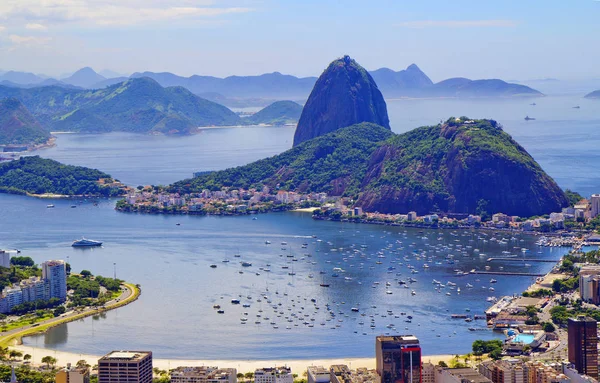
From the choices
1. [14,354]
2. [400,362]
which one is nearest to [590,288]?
[400,362]

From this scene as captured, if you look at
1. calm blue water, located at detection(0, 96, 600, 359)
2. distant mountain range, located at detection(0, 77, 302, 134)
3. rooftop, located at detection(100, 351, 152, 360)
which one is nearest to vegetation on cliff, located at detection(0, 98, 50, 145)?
distant mountain range, located at detection(0, 77, 302, 134)

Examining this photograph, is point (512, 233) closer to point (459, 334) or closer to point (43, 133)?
point (459, 334)

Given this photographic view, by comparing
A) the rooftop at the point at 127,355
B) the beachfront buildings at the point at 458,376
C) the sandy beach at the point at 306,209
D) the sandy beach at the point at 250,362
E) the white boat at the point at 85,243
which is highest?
the sandy beach at the point at 306,209

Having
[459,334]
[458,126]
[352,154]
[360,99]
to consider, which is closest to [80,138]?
[360,99]

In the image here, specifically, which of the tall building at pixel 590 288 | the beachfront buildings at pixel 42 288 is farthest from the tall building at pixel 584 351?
the beachfront buildings at pixel 42 288

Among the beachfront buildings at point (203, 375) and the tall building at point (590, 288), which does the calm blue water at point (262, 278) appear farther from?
the beachfront buildings at point (203, 375)
